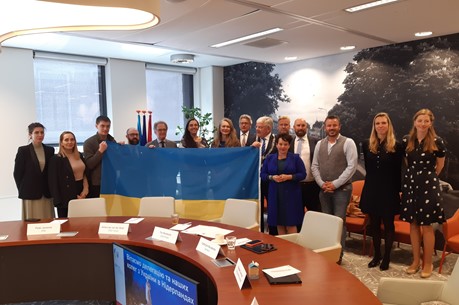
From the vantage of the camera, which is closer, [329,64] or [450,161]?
[450,161]

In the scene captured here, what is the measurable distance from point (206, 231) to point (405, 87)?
164 inches

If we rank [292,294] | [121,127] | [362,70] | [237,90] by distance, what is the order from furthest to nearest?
[237,90] < [121,127] < [362,70] < [292,294]

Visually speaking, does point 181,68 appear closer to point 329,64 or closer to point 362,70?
point 329,64

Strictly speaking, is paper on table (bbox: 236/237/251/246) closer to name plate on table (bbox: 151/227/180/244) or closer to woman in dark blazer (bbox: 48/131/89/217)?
name plate on table (bbox: 151/227/180/244)

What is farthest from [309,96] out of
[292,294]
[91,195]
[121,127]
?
[292,294]

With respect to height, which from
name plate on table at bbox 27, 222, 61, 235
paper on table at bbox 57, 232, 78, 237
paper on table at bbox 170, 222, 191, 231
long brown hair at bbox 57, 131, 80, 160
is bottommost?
paper on table at bbox 170, 222, 191, 231

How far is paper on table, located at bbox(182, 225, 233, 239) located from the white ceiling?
2.05m

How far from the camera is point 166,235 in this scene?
2.76m

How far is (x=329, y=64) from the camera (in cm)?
658

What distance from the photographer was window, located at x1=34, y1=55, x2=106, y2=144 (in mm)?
6680

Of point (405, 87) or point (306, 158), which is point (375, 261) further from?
point (405, 87)

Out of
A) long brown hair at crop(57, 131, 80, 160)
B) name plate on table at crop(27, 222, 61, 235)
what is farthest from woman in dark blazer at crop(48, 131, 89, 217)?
name plate on table at crop(27, 222, 61, 235)

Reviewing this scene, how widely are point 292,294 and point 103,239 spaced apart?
1.57 m

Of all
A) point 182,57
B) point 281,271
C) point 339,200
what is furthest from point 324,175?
point 182,57
